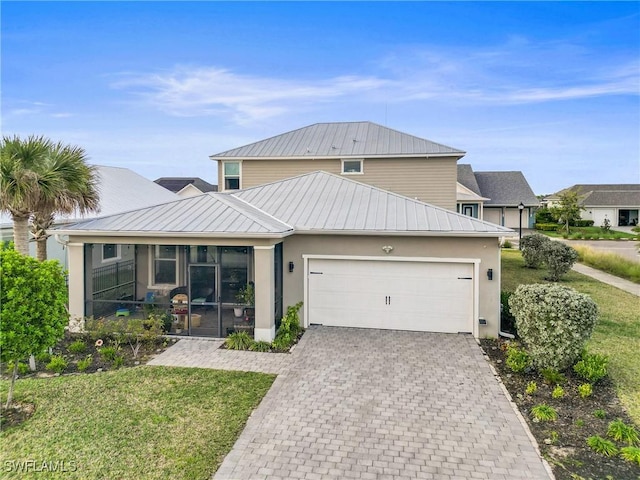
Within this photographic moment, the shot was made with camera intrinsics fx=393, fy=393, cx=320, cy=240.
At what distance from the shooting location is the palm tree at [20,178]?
10.8 meters

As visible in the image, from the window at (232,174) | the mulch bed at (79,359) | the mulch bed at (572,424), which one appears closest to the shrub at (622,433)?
the mulch bed at (572,424)

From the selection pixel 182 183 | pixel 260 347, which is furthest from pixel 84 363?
pixel 182 183

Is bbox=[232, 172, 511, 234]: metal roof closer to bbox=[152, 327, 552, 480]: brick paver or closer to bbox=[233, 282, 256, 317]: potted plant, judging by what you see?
bbox=[233, 282, 256, 317]: potted plant

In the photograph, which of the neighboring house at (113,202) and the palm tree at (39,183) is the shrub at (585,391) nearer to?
the neighboring house at (113,202)

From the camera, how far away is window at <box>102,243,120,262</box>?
40.0 feet

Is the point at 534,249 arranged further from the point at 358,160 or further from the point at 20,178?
the point at 20,178

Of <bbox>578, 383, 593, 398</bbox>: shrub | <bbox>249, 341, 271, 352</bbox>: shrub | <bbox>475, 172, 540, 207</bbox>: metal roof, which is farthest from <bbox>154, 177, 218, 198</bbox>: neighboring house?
<bbox>578, 383, 593, 398</bbox>: shrub

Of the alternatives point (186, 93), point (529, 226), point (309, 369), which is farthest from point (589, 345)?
point (529, 226)

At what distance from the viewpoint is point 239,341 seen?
1045cm

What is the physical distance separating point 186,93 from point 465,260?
651 inches

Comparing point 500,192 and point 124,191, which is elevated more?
point 500,192

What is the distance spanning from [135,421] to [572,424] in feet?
24.1

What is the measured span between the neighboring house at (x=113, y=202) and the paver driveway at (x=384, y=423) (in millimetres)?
6957

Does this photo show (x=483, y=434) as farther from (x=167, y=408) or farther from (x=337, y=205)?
(x=337, y=205)
